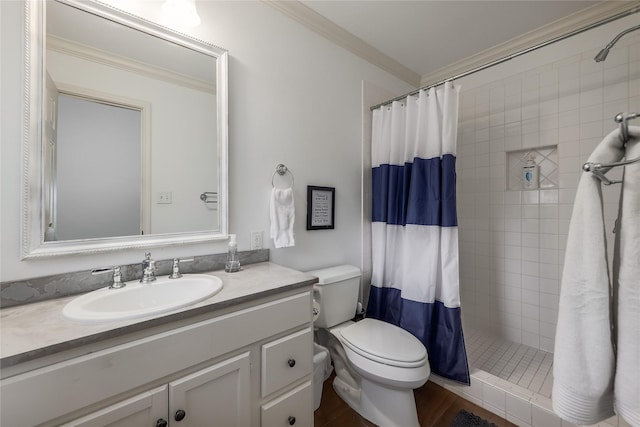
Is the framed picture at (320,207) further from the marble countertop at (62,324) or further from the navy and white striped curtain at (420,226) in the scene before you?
the marble countertop at (62,324)

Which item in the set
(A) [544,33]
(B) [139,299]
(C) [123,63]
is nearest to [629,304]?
(B) [139,299]

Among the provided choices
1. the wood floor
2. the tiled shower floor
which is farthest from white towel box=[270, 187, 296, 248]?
the tiled shower floor

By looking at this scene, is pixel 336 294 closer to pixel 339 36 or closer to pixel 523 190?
pixel 523 190

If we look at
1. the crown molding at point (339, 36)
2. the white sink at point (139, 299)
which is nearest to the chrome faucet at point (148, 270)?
the white sink at point (139, 299)

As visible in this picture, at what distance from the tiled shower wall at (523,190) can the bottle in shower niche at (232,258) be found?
2.06 metres

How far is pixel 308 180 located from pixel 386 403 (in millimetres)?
1362

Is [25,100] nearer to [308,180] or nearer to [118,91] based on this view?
[118,91]

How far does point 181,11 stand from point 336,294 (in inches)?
66.3

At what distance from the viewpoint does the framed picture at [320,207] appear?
1.75 meters

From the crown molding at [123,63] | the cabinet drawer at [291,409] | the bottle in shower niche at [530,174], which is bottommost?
the cabinet drawer at [291,409]

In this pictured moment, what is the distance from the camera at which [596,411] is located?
645mm

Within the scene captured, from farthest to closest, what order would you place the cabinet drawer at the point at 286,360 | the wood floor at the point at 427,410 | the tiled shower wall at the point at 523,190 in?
the tiled shower wall at the point at 523,190 → the wood floor at the point at 427,410 → the cabinet drawer at the point at 286,360

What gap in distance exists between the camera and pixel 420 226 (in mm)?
1731

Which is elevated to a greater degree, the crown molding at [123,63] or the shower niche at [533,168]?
the crown molding at [123,63]
